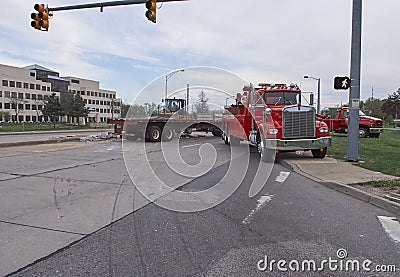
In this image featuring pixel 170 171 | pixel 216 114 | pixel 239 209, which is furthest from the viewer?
pixel 216 114

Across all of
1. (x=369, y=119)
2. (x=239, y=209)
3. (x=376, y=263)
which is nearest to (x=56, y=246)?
(x=239, y=209)

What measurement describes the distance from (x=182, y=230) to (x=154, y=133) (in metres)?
17.8

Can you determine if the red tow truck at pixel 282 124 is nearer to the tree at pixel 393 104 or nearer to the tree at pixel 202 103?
the tree at pixel 202 103

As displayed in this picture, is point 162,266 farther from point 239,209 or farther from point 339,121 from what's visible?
point 339,121

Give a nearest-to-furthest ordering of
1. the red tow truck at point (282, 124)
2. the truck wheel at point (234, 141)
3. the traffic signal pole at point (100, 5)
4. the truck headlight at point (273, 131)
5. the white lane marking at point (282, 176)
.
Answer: the white lane marking at point (282, 176) → the truck headlight at point (273, 131) → the red tow truck at point (282, 124) → the traffic signal pole at point (100, 5) → the truck wheel at point (234, 141)

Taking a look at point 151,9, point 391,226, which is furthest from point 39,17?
point 391,226

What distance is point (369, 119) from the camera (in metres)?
28.9

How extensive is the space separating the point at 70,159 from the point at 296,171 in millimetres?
7987

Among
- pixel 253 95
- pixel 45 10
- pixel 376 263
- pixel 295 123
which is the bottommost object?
pixel 376 263

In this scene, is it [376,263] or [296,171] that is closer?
[376,263]

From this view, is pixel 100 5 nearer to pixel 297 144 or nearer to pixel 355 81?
pixel 297 144

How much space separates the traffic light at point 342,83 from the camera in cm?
1249

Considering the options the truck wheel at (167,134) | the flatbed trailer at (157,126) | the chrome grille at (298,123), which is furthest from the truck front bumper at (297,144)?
the truck wheel at (167,134)

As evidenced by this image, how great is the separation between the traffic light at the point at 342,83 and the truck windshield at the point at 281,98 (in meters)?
2.21
